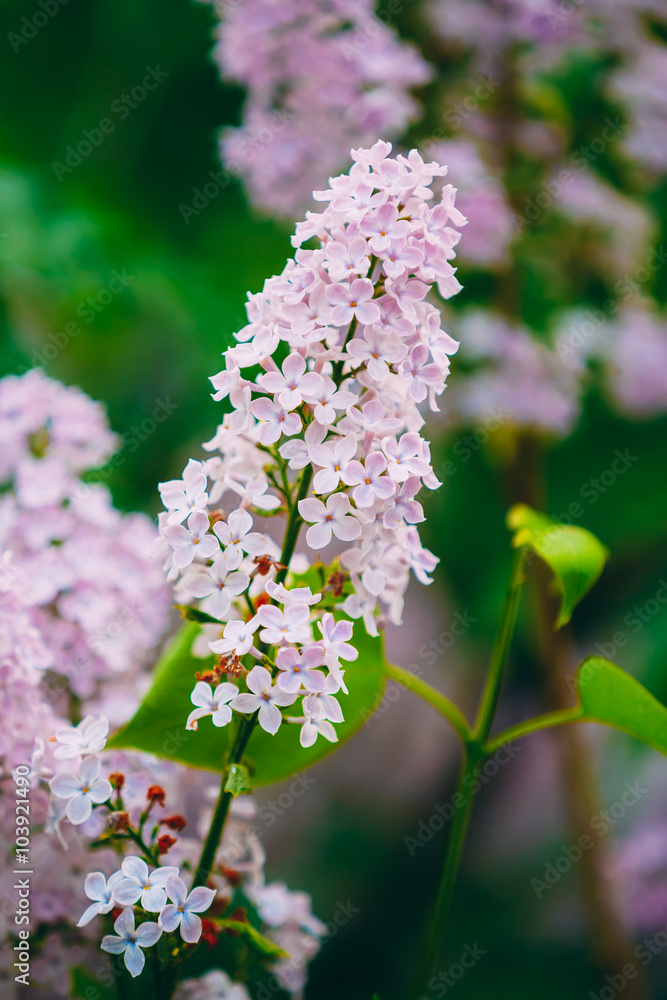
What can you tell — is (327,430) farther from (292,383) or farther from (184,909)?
(184,909)

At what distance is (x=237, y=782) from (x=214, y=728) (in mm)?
85

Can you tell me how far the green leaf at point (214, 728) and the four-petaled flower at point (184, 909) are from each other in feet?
0.21

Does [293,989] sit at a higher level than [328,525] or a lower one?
lower

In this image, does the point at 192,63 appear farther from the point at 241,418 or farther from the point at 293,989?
the point at 293,989

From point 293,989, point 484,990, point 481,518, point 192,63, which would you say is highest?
point 192,63

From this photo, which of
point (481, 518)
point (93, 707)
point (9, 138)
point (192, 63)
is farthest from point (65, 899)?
point (9, 138)

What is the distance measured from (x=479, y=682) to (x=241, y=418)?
48.2 inches

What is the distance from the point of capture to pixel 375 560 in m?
0.36

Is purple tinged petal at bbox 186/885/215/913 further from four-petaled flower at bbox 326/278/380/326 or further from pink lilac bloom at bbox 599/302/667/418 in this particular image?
pink lilac bloom at bbox 599/302/667/418

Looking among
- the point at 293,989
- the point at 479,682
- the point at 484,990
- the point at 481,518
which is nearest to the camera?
the point at 293,989

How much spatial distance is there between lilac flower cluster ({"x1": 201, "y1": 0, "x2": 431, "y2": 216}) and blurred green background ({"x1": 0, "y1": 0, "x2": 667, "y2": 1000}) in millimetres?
187

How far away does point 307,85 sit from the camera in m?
0.81

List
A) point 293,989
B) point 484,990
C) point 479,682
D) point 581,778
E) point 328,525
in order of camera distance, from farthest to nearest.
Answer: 1. point 479,682
2. point 484,990
3. point 581,778
4. point 293,989
5. point 328,525

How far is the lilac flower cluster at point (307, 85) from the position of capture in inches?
30.3
